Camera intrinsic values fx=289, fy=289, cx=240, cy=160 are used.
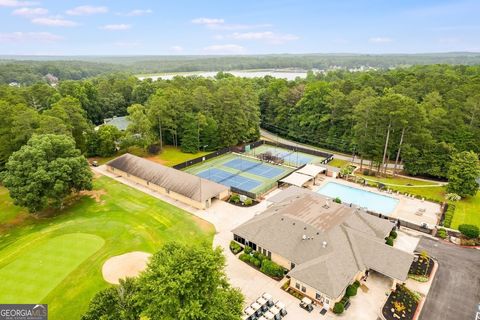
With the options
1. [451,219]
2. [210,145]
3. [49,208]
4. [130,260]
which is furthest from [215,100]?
[451,219]

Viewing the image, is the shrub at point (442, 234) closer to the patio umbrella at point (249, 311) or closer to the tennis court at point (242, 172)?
the tennis court at point (242, 172)

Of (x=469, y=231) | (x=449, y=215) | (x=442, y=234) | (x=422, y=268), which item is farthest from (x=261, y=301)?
(x=449, y=215)

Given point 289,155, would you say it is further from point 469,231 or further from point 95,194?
point 95,194

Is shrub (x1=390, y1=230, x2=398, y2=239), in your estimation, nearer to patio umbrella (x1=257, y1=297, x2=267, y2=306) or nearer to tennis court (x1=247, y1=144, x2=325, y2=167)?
patio umbrella (x1=257, y1=297, x2=267, y2=306)

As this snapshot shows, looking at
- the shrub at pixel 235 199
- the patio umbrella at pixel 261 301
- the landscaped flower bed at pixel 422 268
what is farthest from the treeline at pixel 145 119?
the landscaped flower bed at pixel 422 268

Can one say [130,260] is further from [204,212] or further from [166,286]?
[166,286]

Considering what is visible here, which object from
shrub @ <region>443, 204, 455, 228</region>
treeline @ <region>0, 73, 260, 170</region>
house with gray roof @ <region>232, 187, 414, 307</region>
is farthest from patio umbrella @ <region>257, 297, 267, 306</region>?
treeline @ <region>0, 73, 260, 170</region>
